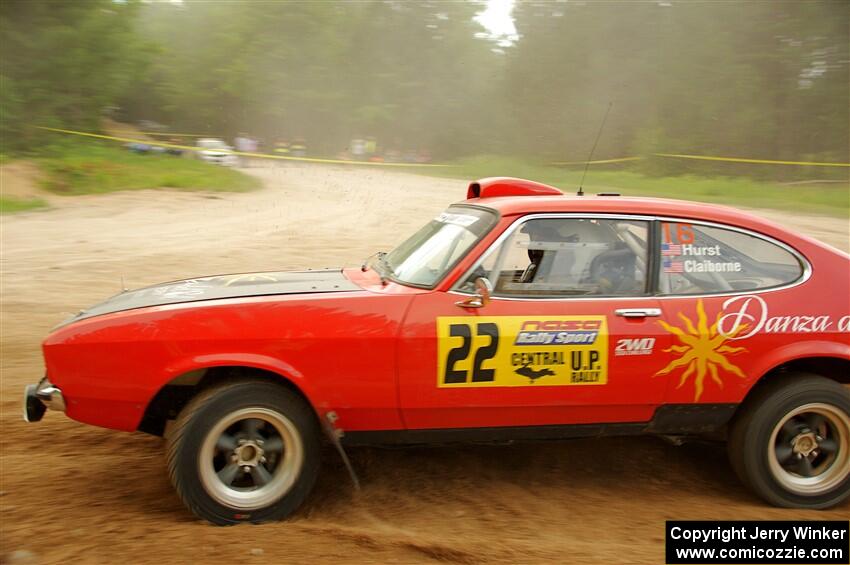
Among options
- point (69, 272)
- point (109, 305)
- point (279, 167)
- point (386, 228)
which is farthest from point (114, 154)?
point (109, 305)

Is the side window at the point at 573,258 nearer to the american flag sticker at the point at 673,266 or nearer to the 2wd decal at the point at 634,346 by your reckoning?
the american flag sticker at the point at 673,266

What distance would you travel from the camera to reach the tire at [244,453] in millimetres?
3787

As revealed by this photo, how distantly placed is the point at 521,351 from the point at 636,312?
668 millimetres

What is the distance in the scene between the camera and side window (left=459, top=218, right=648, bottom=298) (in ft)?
13.6

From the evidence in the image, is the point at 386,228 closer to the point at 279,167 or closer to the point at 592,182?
the point at 592,182

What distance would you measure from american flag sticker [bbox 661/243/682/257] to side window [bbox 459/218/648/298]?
0.10 metres

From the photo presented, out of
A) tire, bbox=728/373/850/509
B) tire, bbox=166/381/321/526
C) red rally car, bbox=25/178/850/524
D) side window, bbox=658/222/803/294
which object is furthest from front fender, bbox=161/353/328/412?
tire, bbox=728/373/850/509

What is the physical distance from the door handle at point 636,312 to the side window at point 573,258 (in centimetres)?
12

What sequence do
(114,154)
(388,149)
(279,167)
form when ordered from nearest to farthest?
(114,154) < (279,167) < (388,149)

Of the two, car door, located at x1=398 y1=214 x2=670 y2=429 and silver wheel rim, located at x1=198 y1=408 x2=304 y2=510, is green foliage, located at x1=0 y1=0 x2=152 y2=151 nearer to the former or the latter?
silver wheel rim, located at x1=198 y1=408 x2=304 y2=510

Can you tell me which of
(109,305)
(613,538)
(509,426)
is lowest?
(613,538)

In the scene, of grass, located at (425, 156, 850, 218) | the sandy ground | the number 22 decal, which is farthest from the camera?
grass, located at (425, 156, 850, 218)

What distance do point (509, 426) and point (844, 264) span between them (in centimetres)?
212

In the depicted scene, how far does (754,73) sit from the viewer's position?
2992 centimetres
